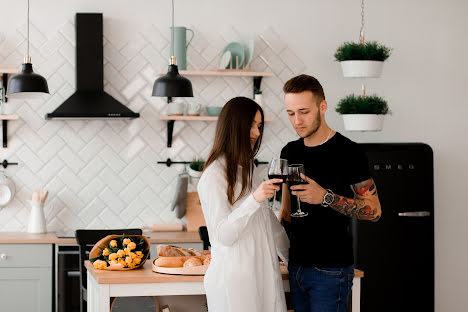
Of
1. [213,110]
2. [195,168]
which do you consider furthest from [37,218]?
[213,110]

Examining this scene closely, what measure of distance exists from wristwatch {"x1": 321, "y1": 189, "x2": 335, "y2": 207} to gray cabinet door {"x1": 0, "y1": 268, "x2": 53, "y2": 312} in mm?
2705

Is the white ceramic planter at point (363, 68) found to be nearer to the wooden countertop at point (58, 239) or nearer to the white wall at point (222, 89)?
the white wall at point (222, 89)

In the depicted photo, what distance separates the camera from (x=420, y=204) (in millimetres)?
5215

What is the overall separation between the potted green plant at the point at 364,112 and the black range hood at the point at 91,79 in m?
1.59

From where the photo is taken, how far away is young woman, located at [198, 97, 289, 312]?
288 centimetres

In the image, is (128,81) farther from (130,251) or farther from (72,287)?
(130,251)

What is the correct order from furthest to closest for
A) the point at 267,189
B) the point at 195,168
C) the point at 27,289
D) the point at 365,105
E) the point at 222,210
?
1. the point at 195,168
2. the point at 365,105
3. the point at 27,289
4. the point at 222,210
5. the point at 267,189

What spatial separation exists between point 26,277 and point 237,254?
2561 millimetres

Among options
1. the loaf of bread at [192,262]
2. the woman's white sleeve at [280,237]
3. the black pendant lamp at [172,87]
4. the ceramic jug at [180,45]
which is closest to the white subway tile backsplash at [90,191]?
Answer: the ceramic jug at [180,45]

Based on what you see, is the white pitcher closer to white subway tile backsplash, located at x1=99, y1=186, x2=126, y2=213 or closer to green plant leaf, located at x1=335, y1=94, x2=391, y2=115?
white subway tile backsplash, located at x1=99, y1=186, x2=126, y2=213

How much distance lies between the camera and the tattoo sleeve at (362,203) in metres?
2.97

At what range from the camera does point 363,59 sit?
532 cm

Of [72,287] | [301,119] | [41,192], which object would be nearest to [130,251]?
[301,119]

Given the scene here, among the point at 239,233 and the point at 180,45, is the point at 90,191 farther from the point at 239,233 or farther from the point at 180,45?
the point at 239,233
